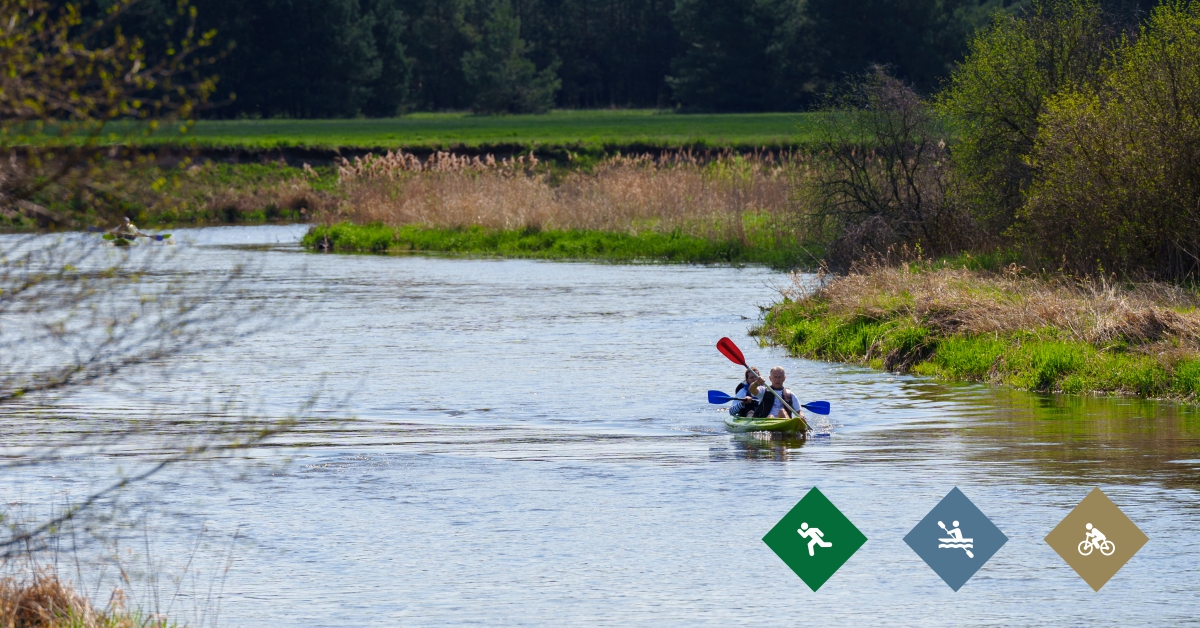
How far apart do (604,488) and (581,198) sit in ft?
114

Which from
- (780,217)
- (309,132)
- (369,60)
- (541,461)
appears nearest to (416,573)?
(541,461)

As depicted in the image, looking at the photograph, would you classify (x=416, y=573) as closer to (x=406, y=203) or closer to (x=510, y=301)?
(x=510, y=301)

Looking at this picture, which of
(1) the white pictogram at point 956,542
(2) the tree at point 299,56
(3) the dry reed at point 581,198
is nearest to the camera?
(1) the white pictogram at point 956,542

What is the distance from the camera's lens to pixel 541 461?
53.0 ft

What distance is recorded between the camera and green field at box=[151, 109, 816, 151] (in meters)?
74.2

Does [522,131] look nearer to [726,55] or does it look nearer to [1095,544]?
[726,55]

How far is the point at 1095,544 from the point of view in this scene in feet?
40.1

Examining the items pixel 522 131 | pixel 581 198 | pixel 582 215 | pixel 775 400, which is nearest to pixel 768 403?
pixel 775 400

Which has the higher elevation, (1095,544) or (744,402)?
(1095,544)

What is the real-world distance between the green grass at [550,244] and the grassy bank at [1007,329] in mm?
13491

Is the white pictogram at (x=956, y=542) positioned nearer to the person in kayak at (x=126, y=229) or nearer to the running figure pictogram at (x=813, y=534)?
the running figure pictogram at (x=813, y=534)

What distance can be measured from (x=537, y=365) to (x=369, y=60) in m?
87.7

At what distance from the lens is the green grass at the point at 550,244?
4288cm

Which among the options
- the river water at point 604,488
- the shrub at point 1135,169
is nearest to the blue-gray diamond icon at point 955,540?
the river water at point 604,488
